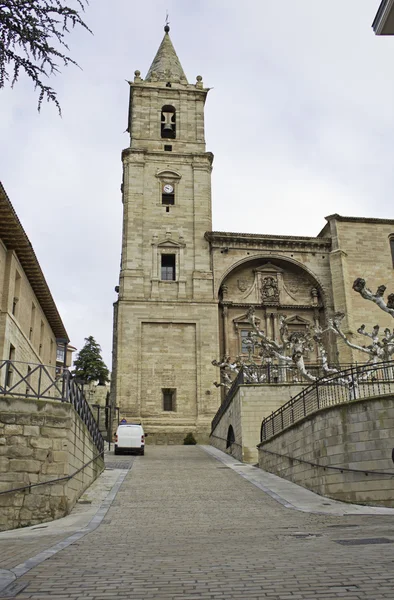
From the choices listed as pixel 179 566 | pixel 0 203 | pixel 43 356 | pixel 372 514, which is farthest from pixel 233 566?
pixel 43 356

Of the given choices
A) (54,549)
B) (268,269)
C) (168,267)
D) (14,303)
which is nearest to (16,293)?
(14,303)

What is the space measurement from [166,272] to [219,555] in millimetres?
34568

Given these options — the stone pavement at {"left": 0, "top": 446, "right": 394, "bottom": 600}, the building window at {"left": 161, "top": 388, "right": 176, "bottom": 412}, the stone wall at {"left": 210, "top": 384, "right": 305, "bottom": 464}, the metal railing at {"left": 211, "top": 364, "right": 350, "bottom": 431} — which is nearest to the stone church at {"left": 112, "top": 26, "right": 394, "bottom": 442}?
the building window at {"left": 161, "top": 388, "right": 176, "bottom": 412}

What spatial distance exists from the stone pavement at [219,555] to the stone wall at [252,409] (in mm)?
8671

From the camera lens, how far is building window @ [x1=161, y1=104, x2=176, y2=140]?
153ft

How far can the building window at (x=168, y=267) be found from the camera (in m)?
41.1

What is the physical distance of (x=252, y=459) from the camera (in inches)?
924

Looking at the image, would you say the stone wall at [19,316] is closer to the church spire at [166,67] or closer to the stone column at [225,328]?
the stone column at [225,328]

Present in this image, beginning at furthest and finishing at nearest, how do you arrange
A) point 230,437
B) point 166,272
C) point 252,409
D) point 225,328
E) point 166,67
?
point 166,67 < point 166,272 < point 225,328 < point 230,437 < point 252,409

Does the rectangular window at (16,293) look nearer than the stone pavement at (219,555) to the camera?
No

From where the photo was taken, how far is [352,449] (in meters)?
13.9

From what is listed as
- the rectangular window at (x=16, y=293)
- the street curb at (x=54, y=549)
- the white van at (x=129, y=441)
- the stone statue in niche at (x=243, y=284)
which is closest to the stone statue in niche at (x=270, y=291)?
the stone statue in niche at (x=243, y=284)

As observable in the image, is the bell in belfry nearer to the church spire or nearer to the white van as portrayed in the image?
the church spire

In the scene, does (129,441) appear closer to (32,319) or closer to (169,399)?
(32,319)
